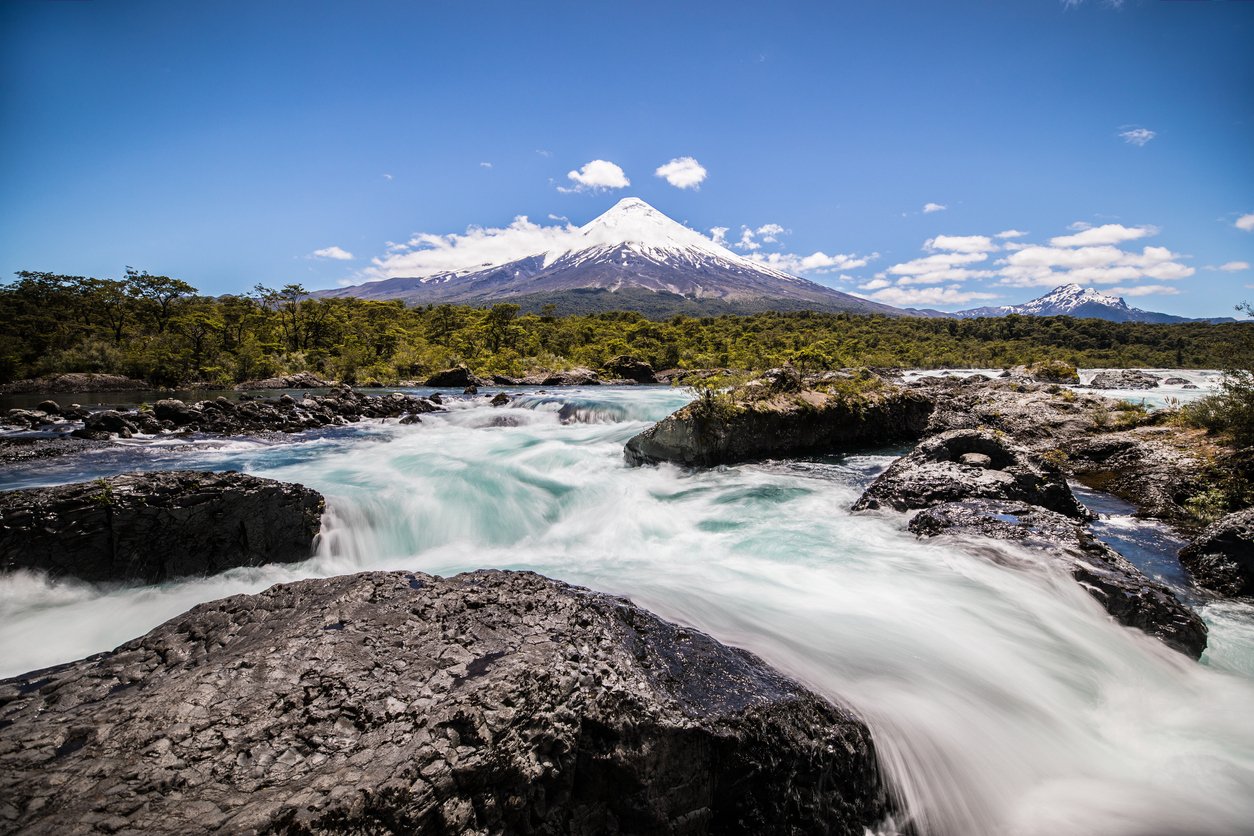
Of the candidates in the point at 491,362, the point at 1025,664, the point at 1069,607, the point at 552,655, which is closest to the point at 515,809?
the point at 552,655

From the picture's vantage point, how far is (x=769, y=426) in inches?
474

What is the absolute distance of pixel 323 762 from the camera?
1.93m

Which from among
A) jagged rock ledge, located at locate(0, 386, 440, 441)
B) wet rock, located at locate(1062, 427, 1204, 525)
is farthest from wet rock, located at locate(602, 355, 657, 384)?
wet rock, located at locate(1062, 427, 1204, 525)

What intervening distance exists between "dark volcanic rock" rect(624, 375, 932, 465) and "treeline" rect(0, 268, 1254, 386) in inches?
272

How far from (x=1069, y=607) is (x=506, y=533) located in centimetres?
692

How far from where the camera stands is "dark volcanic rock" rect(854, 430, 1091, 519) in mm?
7375

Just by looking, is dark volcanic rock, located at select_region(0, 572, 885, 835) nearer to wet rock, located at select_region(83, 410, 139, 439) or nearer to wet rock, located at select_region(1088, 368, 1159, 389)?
wet rock, located at select_region(83, 410, 139, 439)

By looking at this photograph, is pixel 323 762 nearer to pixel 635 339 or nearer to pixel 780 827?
pixel 780 827

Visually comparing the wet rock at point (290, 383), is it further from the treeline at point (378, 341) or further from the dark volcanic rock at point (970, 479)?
the dark volcanic rock at point (970, 479)

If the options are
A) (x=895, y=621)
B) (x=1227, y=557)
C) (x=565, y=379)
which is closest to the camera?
(x=895, y=621)

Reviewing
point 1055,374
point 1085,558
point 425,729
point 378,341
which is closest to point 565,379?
point 378,341

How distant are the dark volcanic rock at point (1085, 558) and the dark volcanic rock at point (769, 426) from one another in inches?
197

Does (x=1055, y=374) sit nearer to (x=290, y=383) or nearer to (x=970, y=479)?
(x=970, y=479)

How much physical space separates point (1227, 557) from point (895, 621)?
15.6 ft
